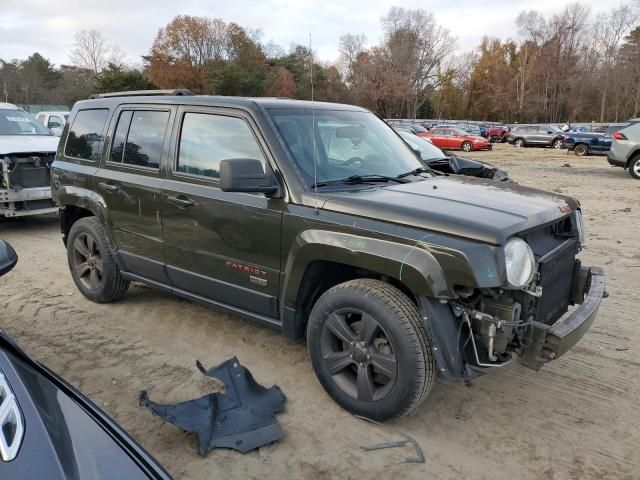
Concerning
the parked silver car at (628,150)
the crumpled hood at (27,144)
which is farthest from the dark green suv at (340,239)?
the parked silver car at (628,150)

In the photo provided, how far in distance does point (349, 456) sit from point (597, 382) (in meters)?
1.99

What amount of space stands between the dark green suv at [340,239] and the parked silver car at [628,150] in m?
14.1

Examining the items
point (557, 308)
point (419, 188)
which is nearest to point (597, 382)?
point (557, 308)

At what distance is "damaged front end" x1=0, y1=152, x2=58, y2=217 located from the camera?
7828 millimetres

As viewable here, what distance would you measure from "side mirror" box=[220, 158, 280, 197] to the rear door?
1.17 m

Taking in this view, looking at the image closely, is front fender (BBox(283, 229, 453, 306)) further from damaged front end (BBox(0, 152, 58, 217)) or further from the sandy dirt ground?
damaged front end (BBox(0, 152, 58, 217))

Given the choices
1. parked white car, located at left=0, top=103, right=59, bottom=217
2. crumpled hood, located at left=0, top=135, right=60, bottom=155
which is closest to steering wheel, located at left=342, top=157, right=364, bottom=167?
parked white car, located at left=0, top=103, right=59, bottom=217

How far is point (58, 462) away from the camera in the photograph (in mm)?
1471

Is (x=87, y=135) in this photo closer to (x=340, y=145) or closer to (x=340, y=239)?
(x=340, y=145)

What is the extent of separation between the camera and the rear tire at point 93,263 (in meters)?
4.85

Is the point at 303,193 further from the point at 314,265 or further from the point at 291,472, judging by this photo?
the point at 291,472

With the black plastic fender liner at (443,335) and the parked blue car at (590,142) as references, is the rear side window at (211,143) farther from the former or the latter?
the parked blue car at (590,142)

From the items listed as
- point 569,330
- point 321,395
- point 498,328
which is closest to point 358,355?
point 321,395

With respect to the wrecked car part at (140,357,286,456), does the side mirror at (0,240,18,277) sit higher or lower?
higher
